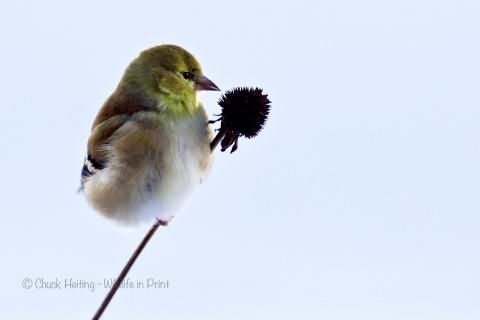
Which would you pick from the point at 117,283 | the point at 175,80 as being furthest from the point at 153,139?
the point at 117,283

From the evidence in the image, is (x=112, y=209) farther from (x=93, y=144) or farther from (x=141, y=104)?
(x=141, y=104)

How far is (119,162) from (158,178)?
0.47ft

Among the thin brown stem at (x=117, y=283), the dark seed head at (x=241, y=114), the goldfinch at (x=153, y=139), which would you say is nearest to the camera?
the thin brown stem at (x=117, y=283)

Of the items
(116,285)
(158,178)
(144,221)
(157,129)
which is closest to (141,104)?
(157,129)

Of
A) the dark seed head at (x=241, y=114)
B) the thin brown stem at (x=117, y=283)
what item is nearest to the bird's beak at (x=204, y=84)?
the dark seed head at (x=241, y=114)

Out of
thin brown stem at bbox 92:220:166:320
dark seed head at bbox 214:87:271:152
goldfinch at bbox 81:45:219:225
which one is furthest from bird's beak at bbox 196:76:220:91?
thin brown stem at bbox 92:220:166:320

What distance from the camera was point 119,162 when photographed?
1.95 m

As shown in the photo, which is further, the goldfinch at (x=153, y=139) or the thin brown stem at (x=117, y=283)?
the goldfinch at (x=153, y=139)

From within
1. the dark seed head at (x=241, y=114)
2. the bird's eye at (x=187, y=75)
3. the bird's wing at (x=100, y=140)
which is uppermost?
the bird's eye at (x=187, y=75)

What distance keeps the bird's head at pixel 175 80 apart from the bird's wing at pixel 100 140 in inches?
4.9

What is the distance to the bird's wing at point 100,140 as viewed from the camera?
1969mm

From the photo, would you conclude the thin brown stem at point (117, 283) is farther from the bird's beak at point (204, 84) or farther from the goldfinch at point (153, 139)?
the bird's beak at point (204, 84)

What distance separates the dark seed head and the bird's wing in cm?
42

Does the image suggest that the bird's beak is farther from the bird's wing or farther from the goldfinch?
the bird's wing
